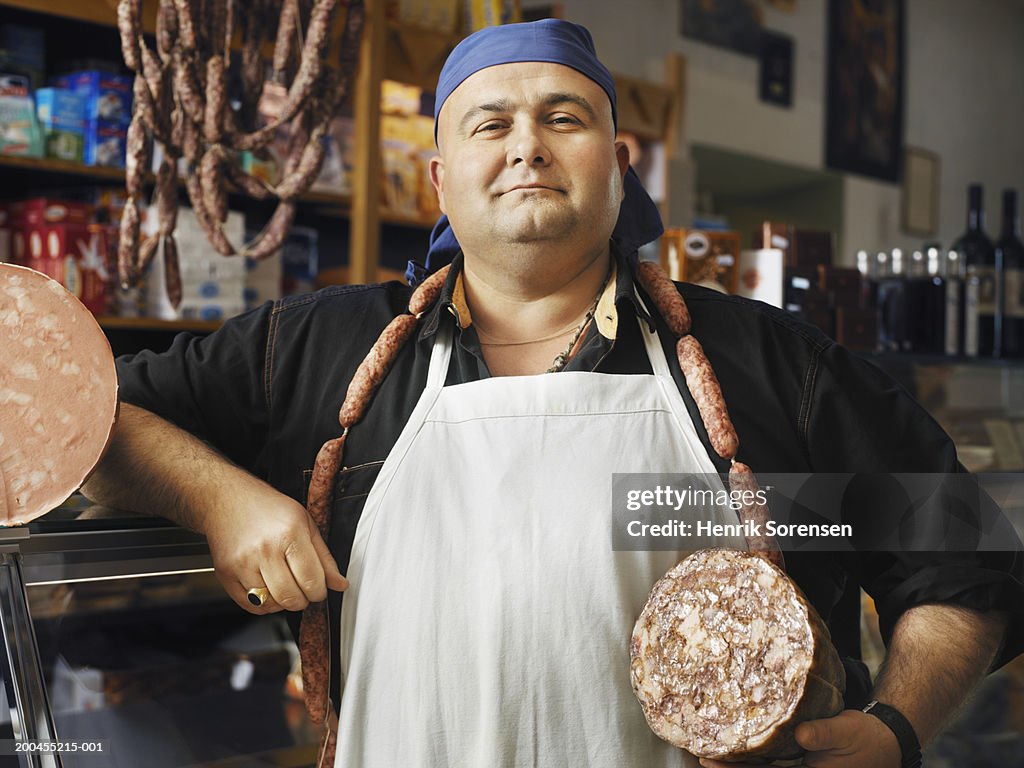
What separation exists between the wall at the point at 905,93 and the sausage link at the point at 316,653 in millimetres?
4037

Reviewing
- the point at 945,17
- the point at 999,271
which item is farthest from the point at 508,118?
the point at 945,17

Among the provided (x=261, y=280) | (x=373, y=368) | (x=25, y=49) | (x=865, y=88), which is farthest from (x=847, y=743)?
(x=865, y=88)

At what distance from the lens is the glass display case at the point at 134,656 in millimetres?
1127

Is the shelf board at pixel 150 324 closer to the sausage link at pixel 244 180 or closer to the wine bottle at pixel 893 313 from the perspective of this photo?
the sausage link at pixel 244 180

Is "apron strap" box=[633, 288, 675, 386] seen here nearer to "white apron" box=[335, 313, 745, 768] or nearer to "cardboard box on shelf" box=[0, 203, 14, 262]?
"white apron" box=[335, 313, 745, 768]

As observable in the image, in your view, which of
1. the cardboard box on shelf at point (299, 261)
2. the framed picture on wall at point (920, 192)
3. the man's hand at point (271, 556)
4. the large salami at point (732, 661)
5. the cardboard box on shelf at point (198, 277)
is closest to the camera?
the large salami at point (732, 661)

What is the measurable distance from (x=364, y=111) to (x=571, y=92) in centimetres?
234

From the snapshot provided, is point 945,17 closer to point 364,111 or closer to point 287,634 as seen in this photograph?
point 364,111


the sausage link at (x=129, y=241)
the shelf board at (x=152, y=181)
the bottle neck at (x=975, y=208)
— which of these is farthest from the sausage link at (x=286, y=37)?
the bottle neck at (x=975, y=208)

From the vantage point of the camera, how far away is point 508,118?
1.45m

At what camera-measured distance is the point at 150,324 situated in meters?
3.22

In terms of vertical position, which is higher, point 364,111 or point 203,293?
point 364,111

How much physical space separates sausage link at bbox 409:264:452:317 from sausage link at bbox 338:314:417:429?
0.02 metres

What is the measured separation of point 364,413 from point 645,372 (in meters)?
0.36
